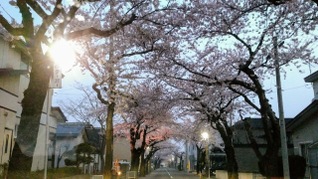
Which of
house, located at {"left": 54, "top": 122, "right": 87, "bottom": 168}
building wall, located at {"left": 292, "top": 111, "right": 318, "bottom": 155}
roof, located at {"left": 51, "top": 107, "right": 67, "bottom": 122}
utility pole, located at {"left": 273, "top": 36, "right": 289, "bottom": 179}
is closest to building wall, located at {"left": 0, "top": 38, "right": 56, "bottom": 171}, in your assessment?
utility pole, located at {"left": 273, "top": 36, "right": 289, "bottom": 179}

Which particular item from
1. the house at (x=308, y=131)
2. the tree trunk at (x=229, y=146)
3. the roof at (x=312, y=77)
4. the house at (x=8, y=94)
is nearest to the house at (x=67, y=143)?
the house at (x=8, y=94)

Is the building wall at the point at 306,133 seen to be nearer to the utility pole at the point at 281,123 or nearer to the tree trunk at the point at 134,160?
the utility pole at the point at 281,123

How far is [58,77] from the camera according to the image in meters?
13.3

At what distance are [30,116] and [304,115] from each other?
1632 cm

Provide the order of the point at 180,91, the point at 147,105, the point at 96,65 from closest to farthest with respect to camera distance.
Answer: the point at 96,65
the point at 180,91
the point at 147,105

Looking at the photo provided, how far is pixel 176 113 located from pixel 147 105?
6371 mm

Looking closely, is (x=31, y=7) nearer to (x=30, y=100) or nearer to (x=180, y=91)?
(x=30, y=100)

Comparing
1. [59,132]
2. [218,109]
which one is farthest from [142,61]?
[59,132]

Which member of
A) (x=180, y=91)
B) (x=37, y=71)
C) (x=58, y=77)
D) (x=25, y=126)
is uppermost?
(x=180, y=91)

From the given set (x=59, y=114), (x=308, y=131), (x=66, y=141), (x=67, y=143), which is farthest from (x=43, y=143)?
(x=308, y=131)

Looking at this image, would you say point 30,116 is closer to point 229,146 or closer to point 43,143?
point 229,146

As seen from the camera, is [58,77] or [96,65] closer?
[58,77]

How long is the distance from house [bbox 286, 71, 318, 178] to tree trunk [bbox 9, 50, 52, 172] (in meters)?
13.9

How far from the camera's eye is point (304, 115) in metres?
19.9
